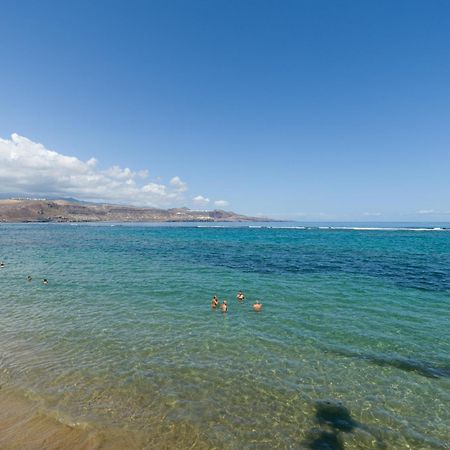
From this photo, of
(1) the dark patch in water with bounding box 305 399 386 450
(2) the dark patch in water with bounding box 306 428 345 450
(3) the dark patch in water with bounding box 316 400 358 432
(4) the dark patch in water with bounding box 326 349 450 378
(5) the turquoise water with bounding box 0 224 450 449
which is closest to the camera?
(2) the dark patch in water with bounding box 306 428 345 450

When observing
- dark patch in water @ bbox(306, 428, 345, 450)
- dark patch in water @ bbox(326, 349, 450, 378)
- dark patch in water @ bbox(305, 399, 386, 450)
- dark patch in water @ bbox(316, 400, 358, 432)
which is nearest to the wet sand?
dark patch in water @ bbox(306, 428, 345, 450)

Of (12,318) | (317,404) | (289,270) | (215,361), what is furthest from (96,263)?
(317,404)

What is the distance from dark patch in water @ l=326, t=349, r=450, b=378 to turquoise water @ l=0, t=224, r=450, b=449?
0.10 meters

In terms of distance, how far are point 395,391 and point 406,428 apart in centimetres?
232

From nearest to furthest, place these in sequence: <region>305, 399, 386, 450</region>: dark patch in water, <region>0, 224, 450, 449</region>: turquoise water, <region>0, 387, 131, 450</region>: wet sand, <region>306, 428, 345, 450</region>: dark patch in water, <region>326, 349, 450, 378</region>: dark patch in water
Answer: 1. <region>0, 387, 131, 450</region>: wet sand
2. <region>306, 428, 345, 450</region>: dark patch in water
3. <region>305, 399, 386, 450</region>: dark patch in water
4. <region>0, 224, 450, 449</region>: turquoise water
5. <region>326, 349, 450, 378</region>: dark patch in water

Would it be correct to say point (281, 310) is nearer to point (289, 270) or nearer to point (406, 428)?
point (406, 428)

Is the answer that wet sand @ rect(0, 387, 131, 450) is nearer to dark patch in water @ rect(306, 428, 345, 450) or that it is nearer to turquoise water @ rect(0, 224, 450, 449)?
turquoise water @ rect(0, 224, 450, 449)

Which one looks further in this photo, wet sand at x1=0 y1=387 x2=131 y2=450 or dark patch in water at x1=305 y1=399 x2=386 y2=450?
dark patch in water at x1=305 y1=399 x2=386 y2=450

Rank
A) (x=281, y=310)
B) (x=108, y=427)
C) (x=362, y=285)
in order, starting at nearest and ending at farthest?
(x=108, y=427) → (x=281, y=310) → (x=362, y=285)

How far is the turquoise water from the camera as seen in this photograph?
35.6 feet

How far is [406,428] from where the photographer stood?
1093 cm

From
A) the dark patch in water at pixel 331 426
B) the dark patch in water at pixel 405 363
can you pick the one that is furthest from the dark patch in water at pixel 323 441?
the dark patch in water at pixel 405 363

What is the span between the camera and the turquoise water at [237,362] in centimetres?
1086

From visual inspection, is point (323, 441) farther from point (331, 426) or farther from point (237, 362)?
point (237, 362)
